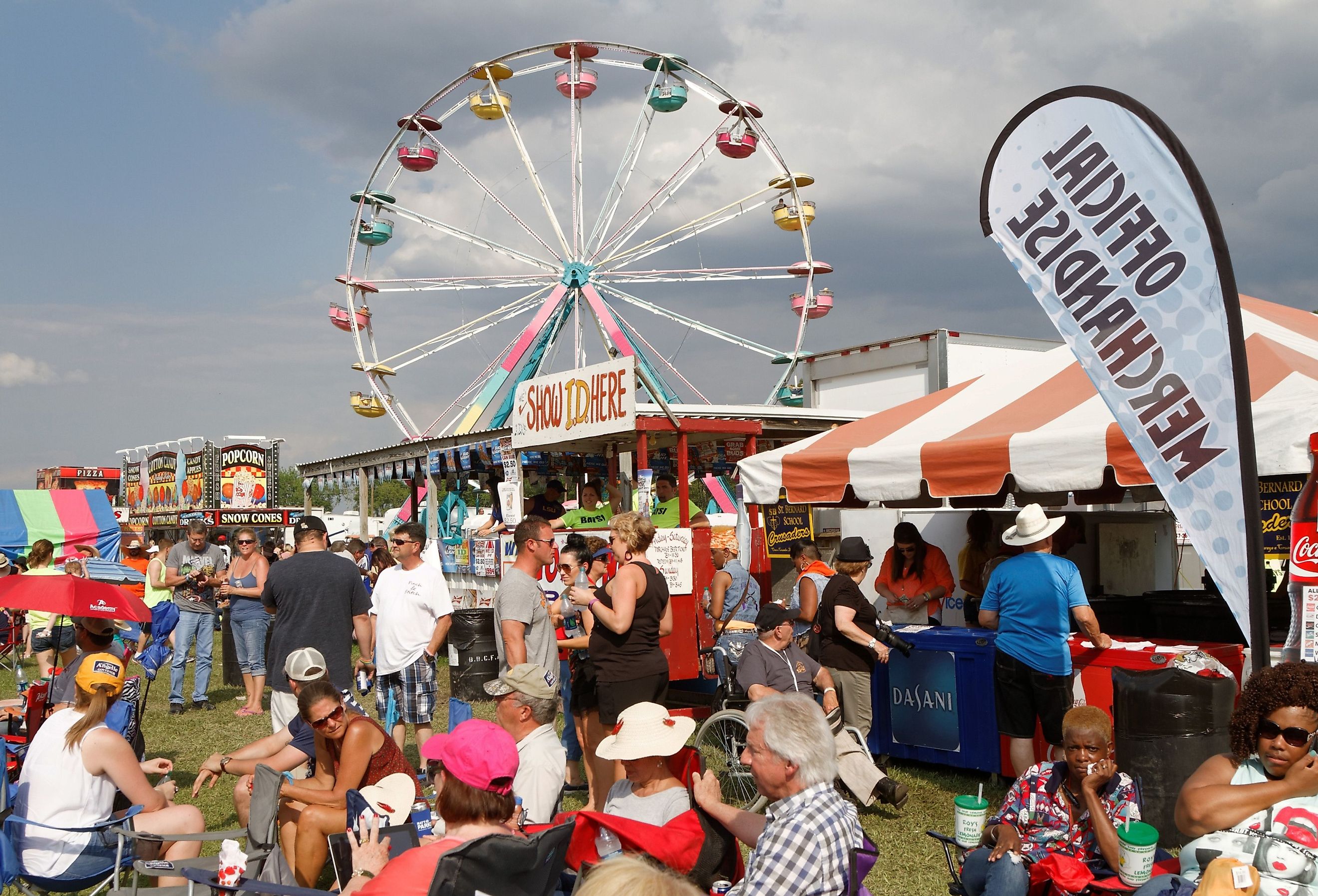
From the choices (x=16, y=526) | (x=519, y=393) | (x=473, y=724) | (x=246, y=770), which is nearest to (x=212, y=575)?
(x=519, y=393)

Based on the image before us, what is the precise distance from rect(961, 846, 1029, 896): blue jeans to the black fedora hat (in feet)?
8.83

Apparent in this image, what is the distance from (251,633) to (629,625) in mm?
5129

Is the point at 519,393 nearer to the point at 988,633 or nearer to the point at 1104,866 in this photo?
the point at 988,633

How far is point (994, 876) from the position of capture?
313 centimetres

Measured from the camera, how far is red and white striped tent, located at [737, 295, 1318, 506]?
4.73 meters

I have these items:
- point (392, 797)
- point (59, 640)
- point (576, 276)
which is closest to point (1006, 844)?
point (392, 797)

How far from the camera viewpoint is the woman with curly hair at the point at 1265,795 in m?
2.70

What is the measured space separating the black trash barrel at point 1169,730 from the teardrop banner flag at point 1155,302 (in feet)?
2.32

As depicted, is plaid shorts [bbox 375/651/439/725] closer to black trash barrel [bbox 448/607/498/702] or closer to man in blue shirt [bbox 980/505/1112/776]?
black trash barrel [bbox 448/607/498/702]

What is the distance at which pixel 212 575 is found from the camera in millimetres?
9625

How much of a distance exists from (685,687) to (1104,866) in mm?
5850

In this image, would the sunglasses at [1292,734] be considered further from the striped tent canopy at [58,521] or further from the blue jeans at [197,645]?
the striped tent canopy at [58,521]

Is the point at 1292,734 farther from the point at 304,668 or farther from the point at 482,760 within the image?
the point at 304,668

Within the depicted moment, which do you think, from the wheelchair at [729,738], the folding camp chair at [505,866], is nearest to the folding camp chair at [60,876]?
the folding camp chair at [505,866]
